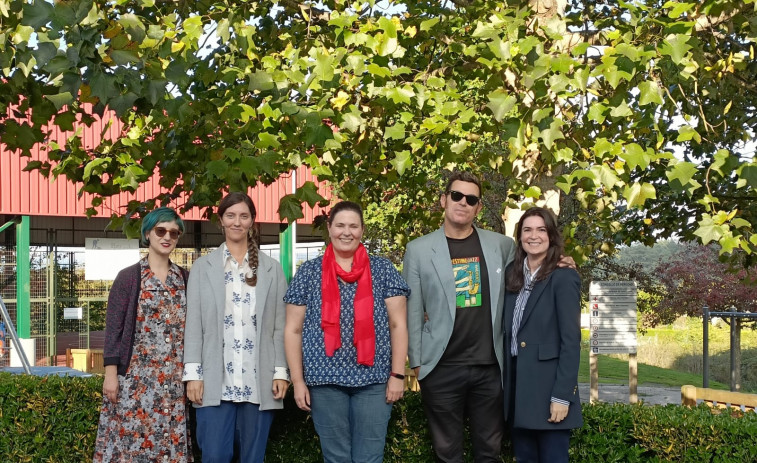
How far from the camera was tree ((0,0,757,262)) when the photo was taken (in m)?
3.72

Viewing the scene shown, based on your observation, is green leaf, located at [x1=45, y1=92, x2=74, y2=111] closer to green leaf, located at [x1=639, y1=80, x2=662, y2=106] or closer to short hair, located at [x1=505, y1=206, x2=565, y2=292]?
short hair, located at [x1=505, y1=206, x2=565, y2=292]

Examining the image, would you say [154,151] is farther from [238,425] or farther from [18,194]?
[18,194]

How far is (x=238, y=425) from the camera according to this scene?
170 inches

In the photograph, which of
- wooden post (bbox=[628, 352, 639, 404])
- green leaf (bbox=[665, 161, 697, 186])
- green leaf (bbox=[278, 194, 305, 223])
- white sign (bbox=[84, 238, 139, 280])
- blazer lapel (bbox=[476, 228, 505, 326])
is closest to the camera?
green leaf (bbox=[665, 161, 697, 186])

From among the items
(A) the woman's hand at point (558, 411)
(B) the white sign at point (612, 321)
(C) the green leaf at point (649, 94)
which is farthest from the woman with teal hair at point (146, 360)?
(B) the white sign at point (612, 321)

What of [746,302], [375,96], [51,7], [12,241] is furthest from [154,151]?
[12,241]

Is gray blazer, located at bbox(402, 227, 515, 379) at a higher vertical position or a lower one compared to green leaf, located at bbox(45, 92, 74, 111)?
lower

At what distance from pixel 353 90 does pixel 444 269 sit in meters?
1.48

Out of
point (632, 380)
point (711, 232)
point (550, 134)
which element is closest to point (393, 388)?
point (550, 134)

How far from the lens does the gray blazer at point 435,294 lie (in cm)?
431

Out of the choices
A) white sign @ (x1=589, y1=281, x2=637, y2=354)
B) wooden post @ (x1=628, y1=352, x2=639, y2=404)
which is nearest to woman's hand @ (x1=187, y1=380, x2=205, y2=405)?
white sign @ (x1=589, y1=281, x2=637, y2=354)

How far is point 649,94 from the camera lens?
429cm

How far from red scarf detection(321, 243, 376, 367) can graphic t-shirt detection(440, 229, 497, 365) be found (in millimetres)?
470

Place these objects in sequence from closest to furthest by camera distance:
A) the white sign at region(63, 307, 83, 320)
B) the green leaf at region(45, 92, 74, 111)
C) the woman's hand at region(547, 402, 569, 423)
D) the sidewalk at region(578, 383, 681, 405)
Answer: the green leaf at region(45, 92, 74, 111) < the woman's hand at region(547, 402, 569, 423) < the sidewalk at region(578, 383, 681, 405) < the white sign at region(63, 307, 83, 320)
